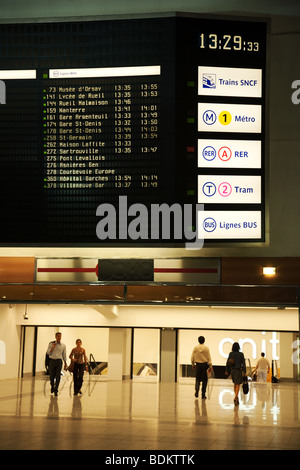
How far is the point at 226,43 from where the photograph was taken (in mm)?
10047

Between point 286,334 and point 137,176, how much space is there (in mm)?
16952

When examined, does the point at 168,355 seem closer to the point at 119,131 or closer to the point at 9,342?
the point at 9,342

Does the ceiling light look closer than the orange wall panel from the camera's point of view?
Yes

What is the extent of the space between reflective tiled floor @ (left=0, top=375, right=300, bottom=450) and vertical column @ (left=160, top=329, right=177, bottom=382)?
7907 millimetres

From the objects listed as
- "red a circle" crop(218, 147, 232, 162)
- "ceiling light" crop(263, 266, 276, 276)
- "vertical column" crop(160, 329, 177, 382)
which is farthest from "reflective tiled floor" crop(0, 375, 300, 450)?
"vertical column" crop(160, 329, 177, 382)

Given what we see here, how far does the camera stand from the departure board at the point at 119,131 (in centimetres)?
972

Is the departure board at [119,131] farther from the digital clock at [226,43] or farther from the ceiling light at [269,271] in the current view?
the ceiling light at [269,271]

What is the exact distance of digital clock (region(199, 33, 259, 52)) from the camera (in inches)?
393

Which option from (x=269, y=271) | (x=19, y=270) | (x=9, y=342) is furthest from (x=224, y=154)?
(x=9, y=342)

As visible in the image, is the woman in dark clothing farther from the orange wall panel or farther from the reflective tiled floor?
the orange wall panel

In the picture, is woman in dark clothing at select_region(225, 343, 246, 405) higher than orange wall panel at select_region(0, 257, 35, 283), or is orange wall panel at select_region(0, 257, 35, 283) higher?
orange wall panel at select_region(0, 257, 35, 283)
